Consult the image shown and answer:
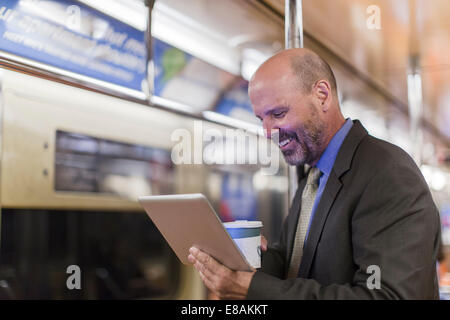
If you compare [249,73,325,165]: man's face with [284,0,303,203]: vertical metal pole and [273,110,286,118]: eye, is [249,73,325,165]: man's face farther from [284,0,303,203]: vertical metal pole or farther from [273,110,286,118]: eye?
[284,0,303,203]: vertical metal pole

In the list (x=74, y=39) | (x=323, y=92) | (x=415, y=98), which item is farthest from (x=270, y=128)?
(x=415, y=98)

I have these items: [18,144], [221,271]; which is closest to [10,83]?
[18,144]

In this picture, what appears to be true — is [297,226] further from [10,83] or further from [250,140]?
[250,140]

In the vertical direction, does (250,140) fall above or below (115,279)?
above

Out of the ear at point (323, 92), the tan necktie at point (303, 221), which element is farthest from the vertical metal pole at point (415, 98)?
the ear at point (323, 92)

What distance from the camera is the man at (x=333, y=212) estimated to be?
1455 mm

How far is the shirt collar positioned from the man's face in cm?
5

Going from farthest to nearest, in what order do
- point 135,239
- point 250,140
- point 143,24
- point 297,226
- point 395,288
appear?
point 250,140 < point 135,239 < point 143,24 < point 297,226 < point 395,288

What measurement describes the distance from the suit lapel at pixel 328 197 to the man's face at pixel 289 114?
121mm

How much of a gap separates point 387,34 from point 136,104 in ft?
7.10

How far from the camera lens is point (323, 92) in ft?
6.00

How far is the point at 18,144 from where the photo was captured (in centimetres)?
333

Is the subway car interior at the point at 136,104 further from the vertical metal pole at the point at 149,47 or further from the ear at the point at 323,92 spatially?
the ear at the point at 323,92
